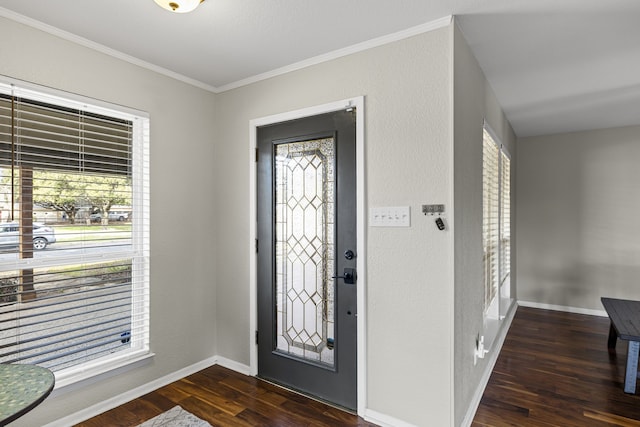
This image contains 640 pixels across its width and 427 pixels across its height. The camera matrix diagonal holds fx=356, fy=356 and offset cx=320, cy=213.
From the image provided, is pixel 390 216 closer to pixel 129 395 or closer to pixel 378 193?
pixel 378 193

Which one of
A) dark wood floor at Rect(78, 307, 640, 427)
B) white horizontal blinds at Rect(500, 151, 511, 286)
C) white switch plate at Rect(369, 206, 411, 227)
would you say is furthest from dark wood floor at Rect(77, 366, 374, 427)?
white horizontal blinds at Rect(500, 151, 511, 286)

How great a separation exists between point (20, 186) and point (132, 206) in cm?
67

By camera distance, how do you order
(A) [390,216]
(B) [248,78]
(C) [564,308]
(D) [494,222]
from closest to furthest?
1. (A) [390,216]
2. (B) [248,78]
3. (D) [494,222]
4. (C) [564,308]

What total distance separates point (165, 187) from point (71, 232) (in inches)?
28.0

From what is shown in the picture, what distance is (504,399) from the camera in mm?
2637

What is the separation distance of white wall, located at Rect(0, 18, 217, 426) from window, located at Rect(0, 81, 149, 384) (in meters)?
0.10

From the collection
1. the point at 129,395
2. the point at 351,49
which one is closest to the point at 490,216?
the point at 351,49

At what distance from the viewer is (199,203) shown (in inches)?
121

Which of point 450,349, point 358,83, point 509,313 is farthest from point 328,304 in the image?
point 509,313

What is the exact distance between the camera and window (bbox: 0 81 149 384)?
2076 millimetres

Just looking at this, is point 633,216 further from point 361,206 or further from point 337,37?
point 337,37

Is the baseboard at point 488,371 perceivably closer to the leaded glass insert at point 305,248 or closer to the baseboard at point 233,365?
the leaded glass insert at point 305,248

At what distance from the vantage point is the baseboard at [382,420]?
2.22 metres

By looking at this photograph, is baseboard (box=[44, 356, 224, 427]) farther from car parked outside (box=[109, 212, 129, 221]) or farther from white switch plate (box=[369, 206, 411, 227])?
white switch plate (box=[369, 206, 411, 227])
